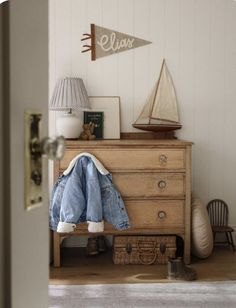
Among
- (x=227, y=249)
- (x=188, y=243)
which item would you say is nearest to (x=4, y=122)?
(x=188, y=243)

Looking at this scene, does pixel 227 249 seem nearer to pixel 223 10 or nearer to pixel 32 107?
pixel 223 10

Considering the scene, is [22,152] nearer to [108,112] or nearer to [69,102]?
[69,102]

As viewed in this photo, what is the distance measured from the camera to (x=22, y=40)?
1.82 ft

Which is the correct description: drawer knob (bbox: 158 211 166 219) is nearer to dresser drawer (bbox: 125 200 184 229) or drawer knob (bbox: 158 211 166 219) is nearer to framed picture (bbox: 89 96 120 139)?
dresser drawer (bbox: 125 200 184 229)

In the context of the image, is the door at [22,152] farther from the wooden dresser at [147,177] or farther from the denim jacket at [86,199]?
the wooden dresser at [147,177]

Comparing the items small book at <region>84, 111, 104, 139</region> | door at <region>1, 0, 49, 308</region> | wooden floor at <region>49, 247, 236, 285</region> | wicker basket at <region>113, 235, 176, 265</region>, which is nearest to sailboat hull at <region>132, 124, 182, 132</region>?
small book at <region>84, 111, 104, 139</region>

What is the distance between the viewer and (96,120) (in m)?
3.45

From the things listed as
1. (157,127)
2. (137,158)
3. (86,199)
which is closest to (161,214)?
(137,158)

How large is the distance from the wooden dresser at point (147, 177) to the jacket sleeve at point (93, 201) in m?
0.14

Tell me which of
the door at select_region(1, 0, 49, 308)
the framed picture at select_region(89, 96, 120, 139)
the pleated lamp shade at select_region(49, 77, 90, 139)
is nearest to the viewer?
the door at select_region(1, 0, 49, 308)

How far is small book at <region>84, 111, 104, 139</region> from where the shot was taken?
345 centimetres

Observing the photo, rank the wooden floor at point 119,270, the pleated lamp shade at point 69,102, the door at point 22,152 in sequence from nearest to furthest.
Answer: the door at point 22,152 → the wooden floor at point 119,270 → the pleated lamp shade at point 69,102

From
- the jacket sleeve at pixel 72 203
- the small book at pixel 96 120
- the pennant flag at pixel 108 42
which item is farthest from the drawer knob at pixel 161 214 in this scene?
the pennant flag at pixel 108 42

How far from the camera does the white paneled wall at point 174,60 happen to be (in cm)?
346
